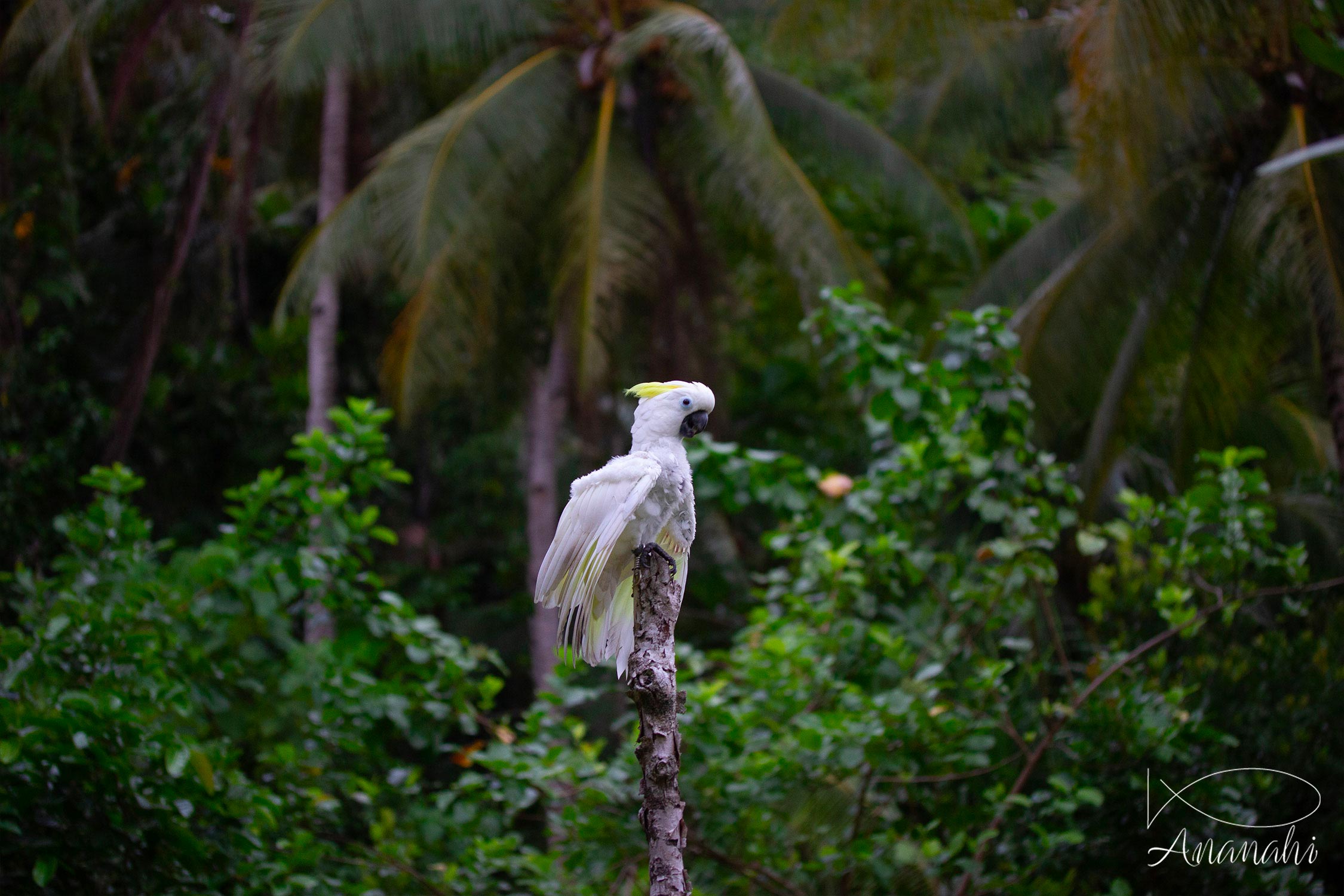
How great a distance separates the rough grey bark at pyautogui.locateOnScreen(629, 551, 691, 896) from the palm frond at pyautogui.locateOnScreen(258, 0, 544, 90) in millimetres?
6758

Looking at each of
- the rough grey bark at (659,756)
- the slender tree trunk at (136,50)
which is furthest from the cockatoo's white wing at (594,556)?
the slender tree trunk at (136,50)

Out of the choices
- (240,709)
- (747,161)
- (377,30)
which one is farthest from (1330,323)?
(377,30)

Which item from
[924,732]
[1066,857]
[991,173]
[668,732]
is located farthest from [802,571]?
[991,173]

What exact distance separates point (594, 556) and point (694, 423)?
53 cm

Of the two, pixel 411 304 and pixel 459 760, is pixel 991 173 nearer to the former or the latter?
pixel 411 304

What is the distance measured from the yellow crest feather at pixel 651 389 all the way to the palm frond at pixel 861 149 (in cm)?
686

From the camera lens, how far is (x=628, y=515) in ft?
10.9

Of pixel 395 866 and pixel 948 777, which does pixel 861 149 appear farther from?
pixel 395 866

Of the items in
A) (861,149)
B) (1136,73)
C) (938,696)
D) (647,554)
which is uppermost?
(861,149)

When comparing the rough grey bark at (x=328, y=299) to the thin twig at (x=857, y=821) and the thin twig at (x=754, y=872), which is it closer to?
the thin twig at (x=754, y=872)

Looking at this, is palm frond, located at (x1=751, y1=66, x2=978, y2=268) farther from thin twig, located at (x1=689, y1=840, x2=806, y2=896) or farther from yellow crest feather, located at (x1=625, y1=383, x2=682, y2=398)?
yellow crest feather, located at (x1=625, y1=383, x2=682, y2=398)

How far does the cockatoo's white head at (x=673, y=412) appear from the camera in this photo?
3.39 metres

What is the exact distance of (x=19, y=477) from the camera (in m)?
8.45

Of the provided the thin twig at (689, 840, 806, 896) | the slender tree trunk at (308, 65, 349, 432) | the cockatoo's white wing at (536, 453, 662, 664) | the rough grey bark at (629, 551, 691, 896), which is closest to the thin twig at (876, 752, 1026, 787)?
the thin twig at (689, 840, 806, 896)
